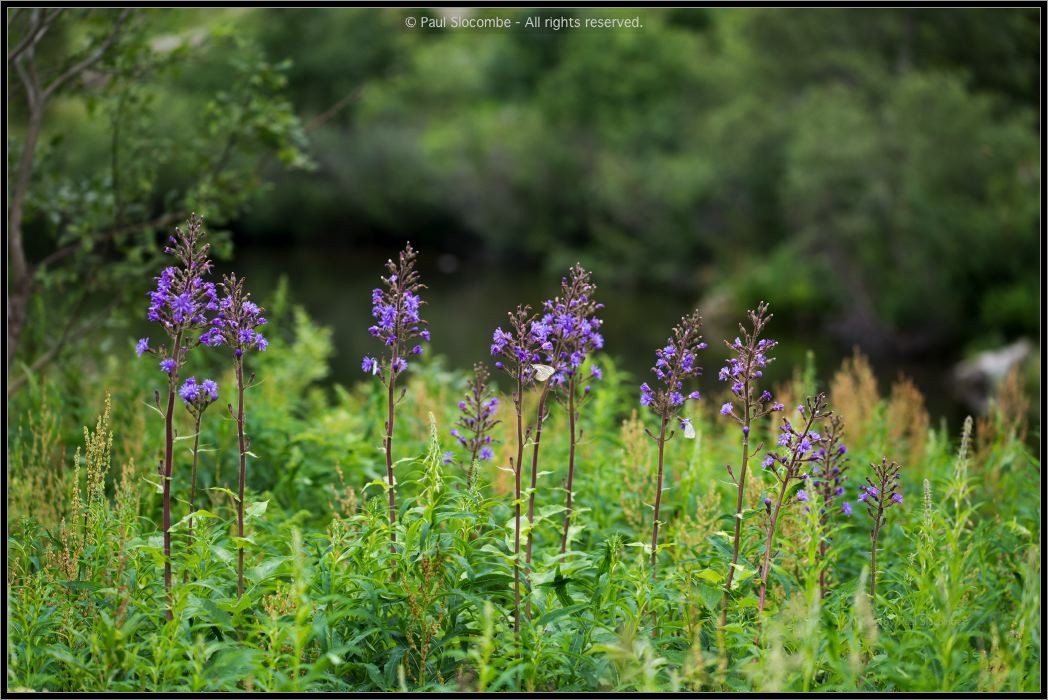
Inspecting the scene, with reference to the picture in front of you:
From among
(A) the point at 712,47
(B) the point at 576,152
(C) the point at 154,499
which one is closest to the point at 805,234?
(B) the point at 576,152

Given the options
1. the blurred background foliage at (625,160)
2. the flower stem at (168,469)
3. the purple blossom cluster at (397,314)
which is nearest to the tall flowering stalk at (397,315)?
the purple blossom cluster at (397,314)

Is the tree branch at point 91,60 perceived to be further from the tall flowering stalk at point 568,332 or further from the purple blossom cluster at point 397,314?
the tall flowering stalk at point 568,332

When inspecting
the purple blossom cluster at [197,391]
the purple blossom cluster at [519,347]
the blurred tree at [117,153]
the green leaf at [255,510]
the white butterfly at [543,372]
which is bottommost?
the green leaf at [255,510]

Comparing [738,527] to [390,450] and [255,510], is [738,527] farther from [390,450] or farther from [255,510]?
[255,510]

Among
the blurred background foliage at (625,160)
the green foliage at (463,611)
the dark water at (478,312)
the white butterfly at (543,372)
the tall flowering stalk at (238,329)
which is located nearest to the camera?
the green foliage at (463,611)

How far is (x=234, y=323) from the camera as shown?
14.9 ft

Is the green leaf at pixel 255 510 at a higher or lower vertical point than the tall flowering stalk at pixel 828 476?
lower

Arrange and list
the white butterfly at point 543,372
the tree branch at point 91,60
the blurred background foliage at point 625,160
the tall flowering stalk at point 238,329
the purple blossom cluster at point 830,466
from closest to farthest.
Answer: the tall flowering stalk at point 238,329, the white butterfly at point 543,372, the purple blossom cluster at point 830,466, the tree branch at point 91,60, the blurred background foliage at point 625,160

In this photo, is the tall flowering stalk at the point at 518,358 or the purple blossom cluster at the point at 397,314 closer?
the tall flowering stalk at the point at 518,358

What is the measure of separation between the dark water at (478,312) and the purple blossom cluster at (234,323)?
1135 cm

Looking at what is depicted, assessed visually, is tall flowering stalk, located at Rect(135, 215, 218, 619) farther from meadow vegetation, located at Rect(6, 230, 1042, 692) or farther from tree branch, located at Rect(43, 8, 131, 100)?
tree branch, located at Rect(43, 8, 131, 100)

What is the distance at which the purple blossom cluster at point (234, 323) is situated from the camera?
4.53 meters

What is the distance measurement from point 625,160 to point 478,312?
12.2m

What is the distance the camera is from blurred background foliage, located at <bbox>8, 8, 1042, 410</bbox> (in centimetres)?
952
